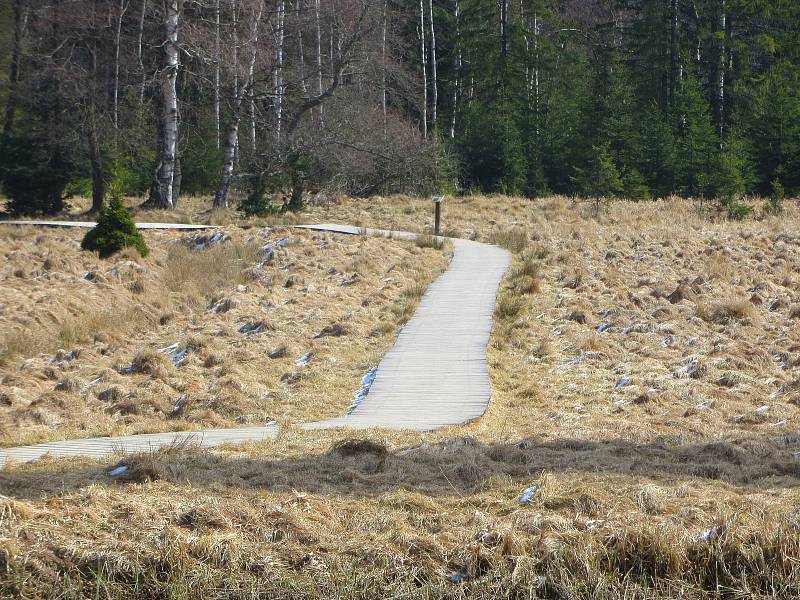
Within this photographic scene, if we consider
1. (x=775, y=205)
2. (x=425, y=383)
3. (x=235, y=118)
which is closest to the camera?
(x=425, y=383)

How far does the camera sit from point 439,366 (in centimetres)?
1260

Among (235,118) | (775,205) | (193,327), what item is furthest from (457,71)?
(193,327)

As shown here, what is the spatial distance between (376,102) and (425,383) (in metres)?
34.4

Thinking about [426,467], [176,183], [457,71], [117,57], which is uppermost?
[457,71]

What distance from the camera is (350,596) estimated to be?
5.77 m

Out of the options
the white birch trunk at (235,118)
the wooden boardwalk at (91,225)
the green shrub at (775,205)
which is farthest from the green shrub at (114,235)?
the green shrub at (775,205)

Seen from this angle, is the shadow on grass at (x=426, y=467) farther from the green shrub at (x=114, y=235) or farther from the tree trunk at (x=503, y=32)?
the tree trunk at (x=503, y=32)

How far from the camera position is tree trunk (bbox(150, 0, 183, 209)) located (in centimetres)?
3023

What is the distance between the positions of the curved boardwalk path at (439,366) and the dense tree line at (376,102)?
13.2 m

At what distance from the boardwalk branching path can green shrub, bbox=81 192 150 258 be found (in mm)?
7339

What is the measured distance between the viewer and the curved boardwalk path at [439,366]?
1035cm

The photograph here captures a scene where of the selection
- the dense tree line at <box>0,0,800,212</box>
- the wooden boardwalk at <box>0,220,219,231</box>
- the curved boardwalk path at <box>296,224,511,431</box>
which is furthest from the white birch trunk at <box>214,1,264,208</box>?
the curved boardwalk path at <box>296,224,511,431</box>

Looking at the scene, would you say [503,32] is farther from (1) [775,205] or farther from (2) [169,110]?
(2) [169,110]

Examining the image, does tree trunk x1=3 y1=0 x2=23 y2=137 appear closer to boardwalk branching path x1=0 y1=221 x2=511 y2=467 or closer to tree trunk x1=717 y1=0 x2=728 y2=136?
boardwalk branching path x1=0 y1=221 x2=511 y2=467
